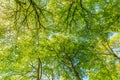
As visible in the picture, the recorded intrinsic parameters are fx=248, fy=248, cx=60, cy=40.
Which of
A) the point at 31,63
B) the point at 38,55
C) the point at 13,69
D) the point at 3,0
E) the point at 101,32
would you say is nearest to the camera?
the point at 3,0

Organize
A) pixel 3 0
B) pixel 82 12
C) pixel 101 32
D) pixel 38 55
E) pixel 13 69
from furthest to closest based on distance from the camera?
pixel 13 69
pixel 38 55
pixel 101 32
pixel 3 0
pixel 82 12

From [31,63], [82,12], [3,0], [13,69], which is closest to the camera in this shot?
[82,12]

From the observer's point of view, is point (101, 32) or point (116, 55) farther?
point (116, 55)

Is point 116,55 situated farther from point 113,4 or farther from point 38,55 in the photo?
point 113,4

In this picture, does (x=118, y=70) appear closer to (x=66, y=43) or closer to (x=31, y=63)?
(x=66, y=43)

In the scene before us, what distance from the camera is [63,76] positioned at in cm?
2764

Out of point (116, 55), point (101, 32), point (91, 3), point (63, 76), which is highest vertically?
point (91, 3)

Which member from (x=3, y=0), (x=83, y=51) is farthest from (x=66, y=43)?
(x=3, y=0)

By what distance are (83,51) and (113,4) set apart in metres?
9.61

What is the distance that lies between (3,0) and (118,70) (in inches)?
646

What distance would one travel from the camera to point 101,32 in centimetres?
1708

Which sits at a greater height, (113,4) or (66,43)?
(113,4)

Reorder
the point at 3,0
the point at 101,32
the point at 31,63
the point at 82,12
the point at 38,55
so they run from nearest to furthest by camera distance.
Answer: the point at 82,12
the point at 3,0
the point at 101,32
the point at 38,55
the point at 31,63

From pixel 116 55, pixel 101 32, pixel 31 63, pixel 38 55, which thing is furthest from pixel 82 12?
pixel 31 63
